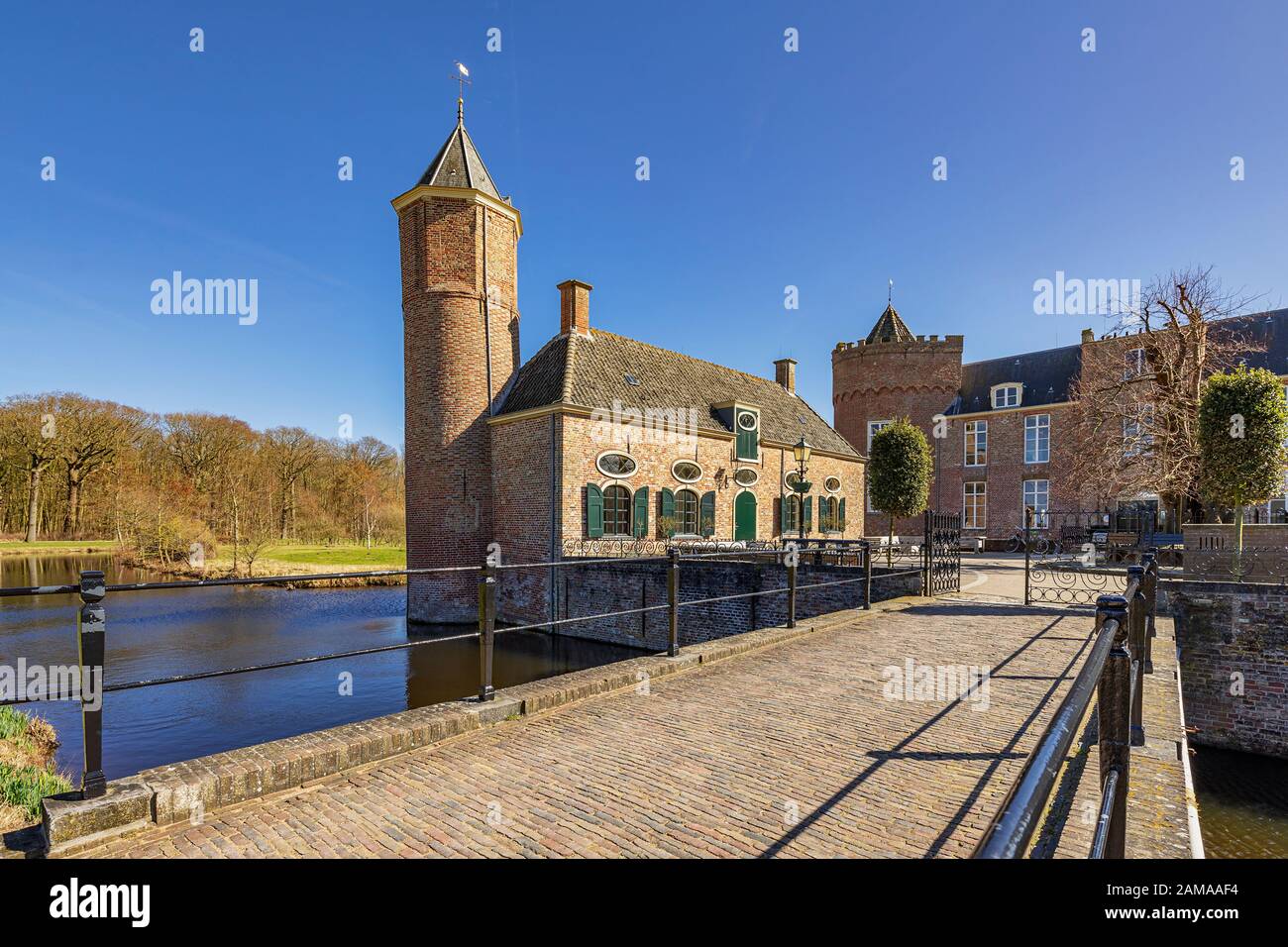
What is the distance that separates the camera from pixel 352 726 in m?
4.01

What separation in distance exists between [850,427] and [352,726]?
105 ft

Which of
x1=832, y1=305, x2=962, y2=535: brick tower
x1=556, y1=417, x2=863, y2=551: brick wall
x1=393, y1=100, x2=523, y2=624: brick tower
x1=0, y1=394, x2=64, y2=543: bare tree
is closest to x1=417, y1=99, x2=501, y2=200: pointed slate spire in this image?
x1=393, y1=100, x2=523, y2=624: brick tower

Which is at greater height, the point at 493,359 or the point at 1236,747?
the point at 493,359

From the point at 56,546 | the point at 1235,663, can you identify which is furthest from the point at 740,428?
the point at 56,546

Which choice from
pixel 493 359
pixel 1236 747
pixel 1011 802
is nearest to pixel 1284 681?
pixel 1236 747

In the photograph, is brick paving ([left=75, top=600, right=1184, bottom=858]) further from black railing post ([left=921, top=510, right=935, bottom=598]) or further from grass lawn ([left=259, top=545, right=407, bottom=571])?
grass lawn ([left=259, top=545, right=407, bottom=571])

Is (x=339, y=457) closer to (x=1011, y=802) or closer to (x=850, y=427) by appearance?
(x=850, y=427)

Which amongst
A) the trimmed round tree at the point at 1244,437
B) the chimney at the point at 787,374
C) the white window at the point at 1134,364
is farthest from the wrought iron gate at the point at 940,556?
the chimney at the point at 787,374

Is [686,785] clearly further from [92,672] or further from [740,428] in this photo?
[740,428]

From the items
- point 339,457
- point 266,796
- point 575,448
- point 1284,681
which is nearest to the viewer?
point 266,796

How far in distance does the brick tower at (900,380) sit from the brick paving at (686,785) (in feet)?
92.1

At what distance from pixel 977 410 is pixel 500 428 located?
2412 centimetres

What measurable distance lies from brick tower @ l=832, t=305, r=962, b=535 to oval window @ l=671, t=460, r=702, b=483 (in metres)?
15.2

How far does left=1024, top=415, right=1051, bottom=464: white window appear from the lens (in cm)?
2845
